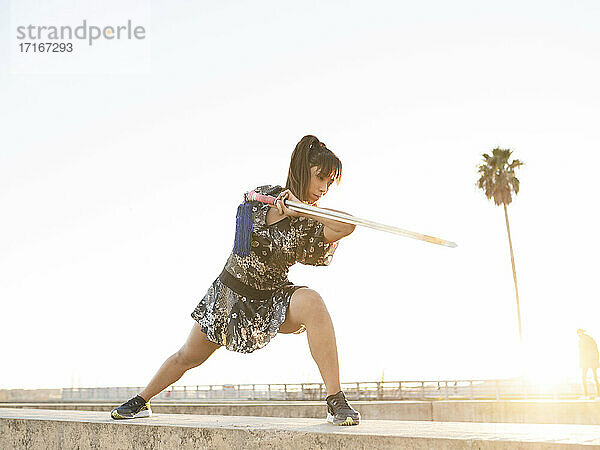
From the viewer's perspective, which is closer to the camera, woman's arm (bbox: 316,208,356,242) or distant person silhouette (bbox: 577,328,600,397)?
woman's arm (bbox: 316,208,356,242)

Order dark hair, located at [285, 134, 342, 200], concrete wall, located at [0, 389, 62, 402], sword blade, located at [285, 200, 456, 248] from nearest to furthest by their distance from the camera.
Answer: sword blade, located at [285, 200, 456, 248]
dark hair, located at [285, 134, 342, 200]
concrete wall, located at [0, 389, 62, 402]

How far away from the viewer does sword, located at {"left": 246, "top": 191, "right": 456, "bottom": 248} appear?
2.77m

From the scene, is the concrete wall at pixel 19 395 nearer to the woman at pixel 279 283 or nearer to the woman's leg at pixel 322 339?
→ the woman at pixel 279 283

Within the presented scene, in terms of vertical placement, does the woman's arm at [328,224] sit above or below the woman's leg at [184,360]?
above

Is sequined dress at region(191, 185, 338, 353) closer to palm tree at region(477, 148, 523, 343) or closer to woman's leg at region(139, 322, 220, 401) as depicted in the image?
woman's leg at region(139, 322, 220, 401)

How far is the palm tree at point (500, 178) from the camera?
39812mm

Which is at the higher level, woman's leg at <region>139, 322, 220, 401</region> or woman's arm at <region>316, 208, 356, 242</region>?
woman's arm at <region>316, 208, 356, 242</region>

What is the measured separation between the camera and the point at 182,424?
123 inches

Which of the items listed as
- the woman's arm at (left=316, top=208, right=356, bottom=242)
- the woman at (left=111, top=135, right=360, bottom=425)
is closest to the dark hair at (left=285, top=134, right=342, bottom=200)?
the woman at (left=111, top=135, right=360, bottom=425)

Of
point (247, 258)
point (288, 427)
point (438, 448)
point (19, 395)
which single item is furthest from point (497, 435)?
point (19, 395)

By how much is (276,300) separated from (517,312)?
3614cm

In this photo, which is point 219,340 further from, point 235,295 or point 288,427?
point 288,427

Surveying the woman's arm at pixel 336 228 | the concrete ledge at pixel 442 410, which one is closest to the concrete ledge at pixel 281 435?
the woman's arm at pixel 336 228

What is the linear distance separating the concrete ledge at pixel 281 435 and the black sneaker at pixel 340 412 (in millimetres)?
75
